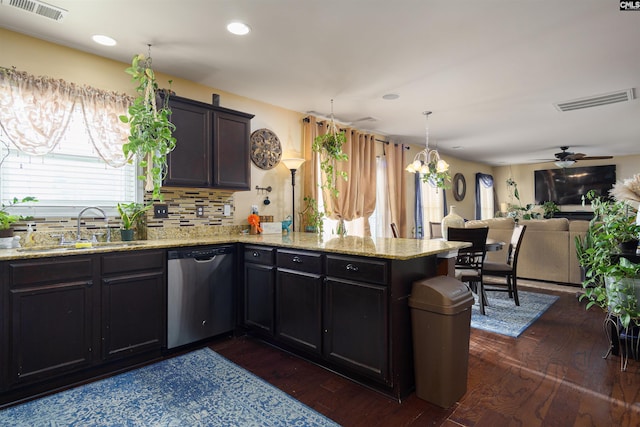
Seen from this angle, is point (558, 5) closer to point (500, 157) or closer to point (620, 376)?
point (620, 376)

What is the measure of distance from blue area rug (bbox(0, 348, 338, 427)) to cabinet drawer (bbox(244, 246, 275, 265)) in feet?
2.80

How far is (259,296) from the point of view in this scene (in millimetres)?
2953

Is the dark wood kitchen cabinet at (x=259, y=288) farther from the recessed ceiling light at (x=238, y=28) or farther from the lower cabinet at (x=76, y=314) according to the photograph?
the recessed ceiling light at (x=238, y=28)

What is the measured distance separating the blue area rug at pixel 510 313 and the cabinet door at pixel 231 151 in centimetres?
275

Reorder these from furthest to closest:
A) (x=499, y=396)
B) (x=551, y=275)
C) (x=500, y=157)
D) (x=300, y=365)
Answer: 1. (x=500, y=157)
2. (x=551, y=275)
3. (x=300, y=365)
4. (x=499, y=396)

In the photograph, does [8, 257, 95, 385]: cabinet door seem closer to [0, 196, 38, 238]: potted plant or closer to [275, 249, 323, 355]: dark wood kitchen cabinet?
[0, 196, 38, 238]: potted plant

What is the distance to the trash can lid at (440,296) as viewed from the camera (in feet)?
6.53

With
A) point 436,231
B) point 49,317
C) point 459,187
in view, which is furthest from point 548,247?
point 49,317

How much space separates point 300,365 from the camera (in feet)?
8.41

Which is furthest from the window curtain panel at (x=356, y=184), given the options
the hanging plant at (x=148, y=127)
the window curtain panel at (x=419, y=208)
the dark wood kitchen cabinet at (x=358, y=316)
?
the dark wood kitchen cabinet at (x=358, y=316)

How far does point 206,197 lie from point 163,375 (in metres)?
1.77

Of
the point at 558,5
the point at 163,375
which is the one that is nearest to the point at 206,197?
the point at 163,375

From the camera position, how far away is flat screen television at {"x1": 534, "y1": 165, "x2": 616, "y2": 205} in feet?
28.7

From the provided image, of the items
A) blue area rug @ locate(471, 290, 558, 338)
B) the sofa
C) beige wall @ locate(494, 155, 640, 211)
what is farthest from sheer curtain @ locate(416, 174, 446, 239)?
beige wall @ locate(494, 155, 640, 211)
